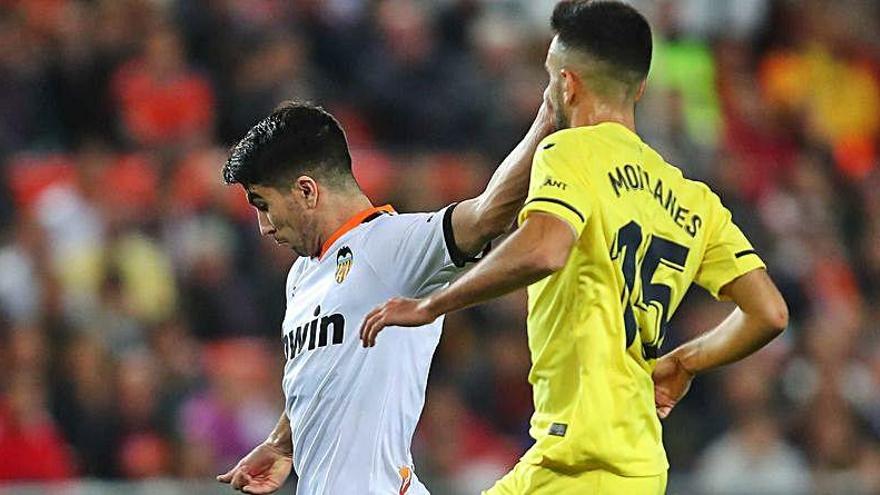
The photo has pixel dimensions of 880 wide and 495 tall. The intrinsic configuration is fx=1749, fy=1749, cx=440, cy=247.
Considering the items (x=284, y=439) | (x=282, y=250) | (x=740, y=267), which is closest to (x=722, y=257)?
(x=740, y=267)

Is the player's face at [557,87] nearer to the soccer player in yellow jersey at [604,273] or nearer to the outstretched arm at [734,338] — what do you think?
the soccer player in yellow jersey at [604,273]

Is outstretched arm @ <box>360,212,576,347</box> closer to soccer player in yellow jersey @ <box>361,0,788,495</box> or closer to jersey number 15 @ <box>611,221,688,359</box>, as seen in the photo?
soccer player in yellow jersey @ <box>361,0,788,495</box>

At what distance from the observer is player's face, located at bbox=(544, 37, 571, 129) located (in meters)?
4.47

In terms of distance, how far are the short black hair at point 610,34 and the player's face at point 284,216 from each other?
89 cm

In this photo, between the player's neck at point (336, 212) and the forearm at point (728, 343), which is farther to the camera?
the player's neck at point (336, 212)

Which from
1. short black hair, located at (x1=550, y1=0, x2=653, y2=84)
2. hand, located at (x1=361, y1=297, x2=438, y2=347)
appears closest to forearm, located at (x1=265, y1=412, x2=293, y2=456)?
hand, located at (x1=361, y1=297, x2=438, y2=347)

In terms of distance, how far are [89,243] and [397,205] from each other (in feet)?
5.90

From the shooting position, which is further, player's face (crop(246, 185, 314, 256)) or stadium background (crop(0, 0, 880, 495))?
stadium background (crop(0, 0, 880, 495))

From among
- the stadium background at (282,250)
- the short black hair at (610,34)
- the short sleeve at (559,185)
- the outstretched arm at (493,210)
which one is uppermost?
the short black hair at (610,34)

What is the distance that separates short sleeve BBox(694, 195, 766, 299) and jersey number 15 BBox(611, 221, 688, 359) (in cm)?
13

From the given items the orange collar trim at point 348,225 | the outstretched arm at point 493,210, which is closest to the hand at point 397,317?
the outstretched arm at point 493,210

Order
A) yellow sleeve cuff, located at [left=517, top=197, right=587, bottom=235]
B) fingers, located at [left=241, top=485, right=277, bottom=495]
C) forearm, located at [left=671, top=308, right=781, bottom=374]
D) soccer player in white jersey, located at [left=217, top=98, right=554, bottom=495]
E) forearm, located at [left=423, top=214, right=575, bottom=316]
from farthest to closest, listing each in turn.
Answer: fingers, located at [left=241, top=485, right=277, bottom=495]
forearm, located at [left=671, top=308, right=781, bottom=374]
soccer player in white jersey, located at [left=217, top=98, right=554, bottom=495]
yellow sleeve cuff, located at [left=517, top=197, right=587, bottom=235]
forearm, located at [left=423, top=214, right=575, bottom=316]

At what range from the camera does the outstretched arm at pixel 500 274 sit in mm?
4062

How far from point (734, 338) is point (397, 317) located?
3.57 feet
